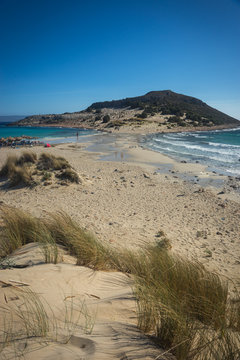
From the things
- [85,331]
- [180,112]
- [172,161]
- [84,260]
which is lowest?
[84,260]

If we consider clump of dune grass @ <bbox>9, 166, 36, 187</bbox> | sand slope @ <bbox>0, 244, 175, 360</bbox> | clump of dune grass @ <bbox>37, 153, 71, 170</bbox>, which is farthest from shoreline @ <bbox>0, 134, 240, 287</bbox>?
sand slope @ <bbox>0, 244, 175, 360</bbox>

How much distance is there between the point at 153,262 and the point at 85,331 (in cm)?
164

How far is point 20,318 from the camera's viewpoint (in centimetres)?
190

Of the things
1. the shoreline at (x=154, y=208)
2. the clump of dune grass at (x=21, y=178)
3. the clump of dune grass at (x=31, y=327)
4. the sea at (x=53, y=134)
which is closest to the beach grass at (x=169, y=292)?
the clump of dune grass at (x=31, y=327)

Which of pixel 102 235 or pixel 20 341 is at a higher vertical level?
pixel 20 341

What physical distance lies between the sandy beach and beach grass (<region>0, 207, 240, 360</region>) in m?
0.25

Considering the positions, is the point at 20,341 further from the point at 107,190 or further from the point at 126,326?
the point at 107,190

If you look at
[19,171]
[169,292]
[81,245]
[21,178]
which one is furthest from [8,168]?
[169,292]

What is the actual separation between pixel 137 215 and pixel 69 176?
4738 mm

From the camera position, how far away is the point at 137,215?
22.9ft

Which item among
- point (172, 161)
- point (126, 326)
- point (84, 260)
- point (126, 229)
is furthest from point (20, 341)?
point (172, 161)

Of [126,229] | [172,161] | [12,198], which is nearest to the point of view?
[126,229]

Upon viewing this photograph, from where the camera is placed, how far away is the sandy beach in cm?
273

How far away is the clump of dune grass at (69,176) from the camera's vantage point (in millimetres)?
9898
